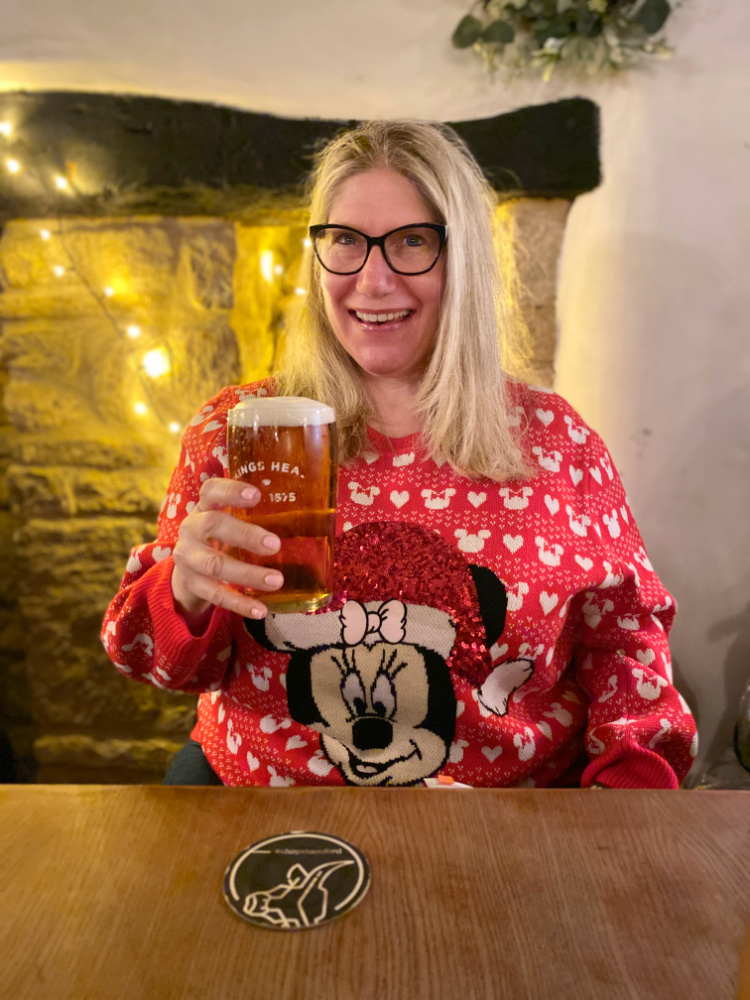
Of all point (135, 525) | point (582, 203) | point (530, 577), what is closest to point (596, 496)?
point (530, 577)

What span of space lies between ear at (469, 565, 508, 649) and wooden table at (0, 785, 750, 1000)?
363 mm

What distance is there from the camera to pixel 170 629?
3.48 ft

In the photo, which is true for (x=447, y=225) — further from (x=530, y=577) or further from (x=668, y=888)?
(x=668, y=888)

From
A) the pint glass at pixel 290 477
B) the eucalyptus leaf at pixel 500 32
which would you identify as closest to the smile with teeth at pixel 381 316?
the pint glass at pixel 290 477

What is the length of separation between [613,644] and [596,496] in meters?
0.26

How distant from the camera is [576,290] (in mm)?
2154

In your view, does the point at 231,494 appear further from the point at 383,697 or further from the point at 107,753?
the point at 107,753

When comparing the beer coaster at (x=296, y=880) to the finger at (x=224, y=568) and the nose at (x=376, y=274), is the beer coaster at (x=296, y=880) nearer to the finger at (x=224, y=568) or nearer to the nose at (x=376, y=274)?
the finger at (x=224, y=568)

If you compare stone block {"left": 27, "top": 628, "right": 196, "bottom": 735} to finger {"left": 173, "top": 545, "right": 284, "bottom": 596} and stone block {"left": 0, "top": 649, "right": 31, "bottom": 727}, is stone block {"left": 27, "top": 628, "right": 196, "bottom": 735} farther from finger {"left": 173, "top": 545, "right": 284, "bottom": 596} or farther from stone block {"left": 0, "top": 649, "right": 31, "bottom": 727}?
finger {"left": 173, "top": 545, "right": 284, "bottom": 596}

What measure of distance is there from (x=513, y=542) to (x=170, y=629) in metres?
0.56

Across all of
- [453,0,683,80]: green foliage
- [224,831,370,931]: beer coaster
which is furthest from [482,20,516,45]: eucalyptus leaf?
[224,831,370,931]: beer coaster

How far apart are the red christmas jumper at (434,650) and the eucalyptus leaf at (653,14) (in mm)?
Result: 1313

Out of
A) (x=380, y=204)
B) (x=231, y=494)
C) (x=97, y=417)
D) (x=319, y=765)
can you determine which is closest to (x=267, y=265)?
(x=97, y=417)

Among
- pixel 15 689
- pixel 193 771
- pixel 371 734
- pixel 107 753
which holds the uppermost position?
pixel 371 734
